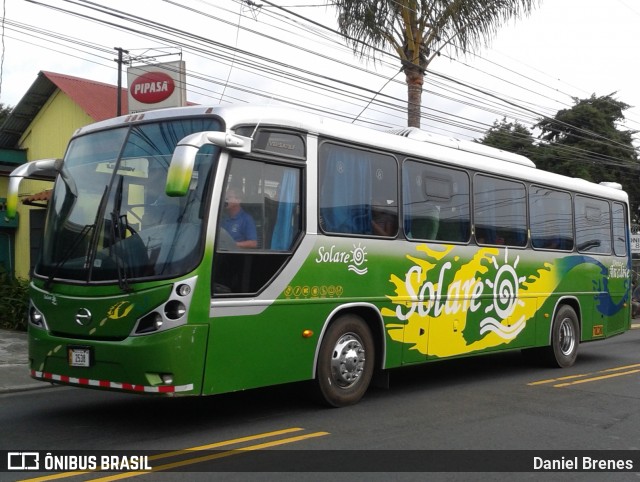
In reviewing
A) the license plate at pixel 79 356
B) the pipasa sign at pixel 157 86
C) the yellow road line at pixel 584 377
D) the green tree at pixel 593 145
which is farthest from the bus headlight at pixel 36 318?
the green tree at pixel 593 145

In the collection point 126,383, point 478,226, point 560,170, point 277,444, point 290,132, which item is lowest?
point 277,444

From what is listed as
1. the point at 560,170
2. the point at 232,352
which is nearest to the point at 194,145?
the point at 232,352

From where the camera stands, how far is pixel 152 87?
18594mm

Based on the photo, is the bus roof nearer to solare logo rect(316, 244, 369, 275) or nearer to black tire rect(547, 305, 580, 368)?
solare logo rect(316, 244, 369, 275)

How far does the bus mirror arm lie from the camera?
25.2 ft

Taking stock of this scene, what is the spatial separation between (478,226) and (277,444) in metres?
5.03

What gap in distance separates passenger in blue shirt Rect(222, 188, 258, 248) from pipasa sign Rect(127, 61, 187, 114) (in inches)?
422

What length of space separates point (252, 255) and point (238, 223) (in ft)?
1.13

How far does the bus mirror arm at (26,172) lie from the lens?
25.2 feet

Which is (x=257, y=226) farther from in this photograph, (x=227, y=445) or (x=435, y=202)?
(x=435, y=202)

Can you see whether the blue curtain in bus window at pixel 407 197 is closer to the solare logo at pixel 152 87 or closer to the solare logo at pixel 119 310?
the solare logo at pixel 119 310

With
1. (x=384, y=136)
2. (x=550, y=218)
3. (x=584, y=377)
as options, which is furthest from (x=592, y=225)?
(x=384, y=136)

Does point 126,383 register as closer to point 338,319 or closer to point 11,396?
point 338,319

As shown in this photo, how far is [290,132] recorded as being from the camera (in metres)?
8.01
